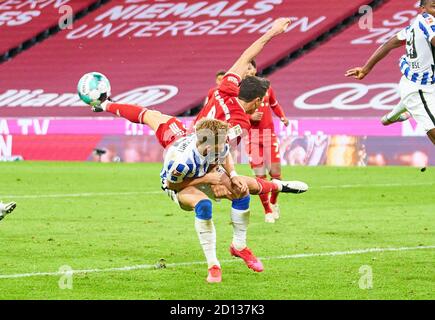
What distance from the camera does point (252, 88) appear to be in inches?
369

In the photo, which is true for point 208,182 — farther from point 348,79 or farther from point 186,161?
point 348,79

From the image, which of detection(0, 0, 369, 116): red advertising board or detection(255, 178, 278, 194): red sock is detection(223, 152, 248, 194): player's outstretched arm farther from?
detection(0, 0, 369, 116): red advertising board

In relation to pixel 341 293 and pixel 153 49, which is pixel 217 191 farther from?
pixel 153 49

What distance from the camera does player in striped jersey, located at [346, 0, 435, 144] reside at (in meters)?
9.58

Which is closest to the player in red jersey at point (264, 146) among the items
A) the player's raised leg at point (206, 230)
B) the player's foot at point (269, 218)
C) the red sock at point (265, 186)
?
the player's foot at point (269, 218)

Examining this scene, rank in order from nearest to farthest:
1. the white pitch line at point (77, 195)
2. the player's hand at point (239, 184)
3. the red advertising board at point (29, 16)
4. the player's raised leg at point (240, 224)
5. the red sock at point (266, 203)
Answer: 1. the player's hand at point (239, 184)
2. the player's raised leg at point (240, 224)
3. the red sock at point (266, 203)
4. the white pitch line at point (77, 195)
5. the red advertising board at point (29, 16)

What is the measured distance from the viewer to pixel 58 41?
35.2 meters

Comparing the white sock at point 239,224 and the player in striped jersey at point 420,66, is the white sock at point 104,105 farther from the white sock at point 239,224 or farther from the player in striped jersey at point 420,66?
the player in striped jersey at point 420,66

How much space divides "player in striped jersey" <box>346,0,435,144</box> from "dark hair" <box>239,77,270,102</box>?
55.0 inches

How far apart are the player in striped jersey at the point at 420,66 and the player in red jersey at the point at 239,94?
46.5 inches

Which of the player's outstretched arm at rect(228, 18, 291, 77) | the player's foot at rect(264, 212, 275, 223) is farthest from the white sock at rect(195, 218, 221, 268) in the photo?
the player's foot at rect(264, 212, 275, 223)

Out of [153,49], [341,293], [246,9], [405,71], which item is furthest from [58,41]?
[341,293]

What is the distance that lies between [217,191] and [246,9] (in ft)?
83.0

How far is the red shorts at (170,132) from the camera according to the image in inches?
370
